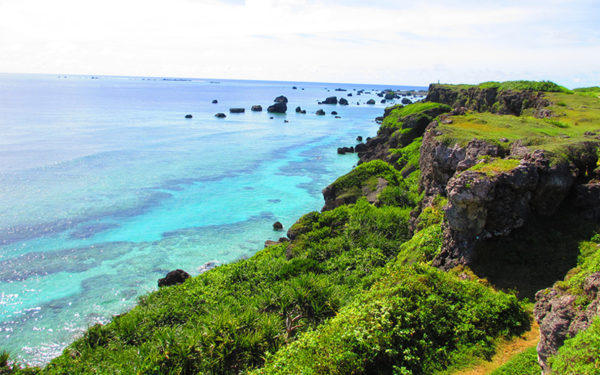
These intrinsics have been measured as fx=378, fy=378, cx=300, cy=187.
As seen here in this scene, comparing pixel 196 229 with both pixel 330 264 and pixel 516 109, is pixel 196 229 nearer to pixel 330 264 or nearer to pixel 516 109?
pixel 330 264

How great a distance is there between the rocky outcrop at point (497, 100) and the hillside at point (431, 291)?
50.3 ft

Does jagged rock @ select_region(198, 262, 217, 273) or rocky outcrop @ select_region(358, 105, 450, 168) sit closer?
jagged rock @ select_region(198, 262, 217, 273)

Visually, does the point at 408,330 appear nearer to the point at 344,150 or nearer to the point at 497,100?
the point at 497,100

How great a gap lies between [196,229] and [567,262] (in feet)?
93.8

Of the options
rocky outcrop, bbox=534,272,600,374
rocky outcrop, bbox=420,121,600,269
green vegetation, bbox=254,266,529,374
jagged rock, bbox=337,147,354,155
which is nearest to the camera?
rocky outcrop, bbox=534,272,600,374

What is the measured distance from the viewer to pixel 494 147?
18688 mm

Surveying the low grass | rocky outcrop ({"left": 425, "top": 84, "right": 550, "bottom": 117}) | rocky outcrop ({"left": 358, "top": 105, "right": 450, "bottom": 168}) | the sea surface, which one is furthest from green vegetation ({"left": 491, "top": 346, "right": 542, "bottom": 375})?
rocky outcrop ({"left": 358, "top": 105, "right": 450, "bottom": 168})

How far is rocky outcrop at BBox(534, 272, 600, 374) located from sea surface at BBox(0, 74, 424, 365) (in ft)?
68.2

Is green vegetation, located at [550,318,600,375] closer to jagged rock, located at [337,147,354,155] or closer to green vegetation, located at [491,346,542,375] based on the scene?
green vegetation, located at [491,346,542,375]

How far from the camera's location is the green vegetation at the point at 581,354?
718 centimetres

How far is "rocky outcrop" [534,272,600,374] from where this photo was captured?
8.57 meters

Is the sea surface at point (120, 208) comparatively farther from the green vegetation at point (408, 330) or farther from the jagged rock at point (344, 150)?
the green vegetation at point (408, 330)

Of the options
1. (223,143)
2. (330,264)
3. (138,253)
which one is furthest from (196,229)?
(223,143)

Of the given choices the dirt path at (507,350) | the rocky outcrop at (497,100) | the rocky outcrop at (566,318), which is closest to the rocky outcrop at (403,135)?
the rocky outcrop at (497,100)
